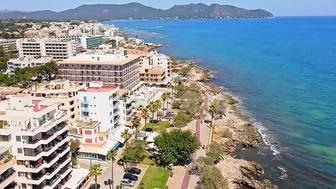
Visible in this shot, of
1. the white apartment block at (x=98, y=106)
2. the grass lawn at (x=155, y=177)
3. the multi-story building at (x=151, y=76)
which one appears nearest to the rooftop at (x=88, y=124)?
the white apartment block at (x=98, y=106)

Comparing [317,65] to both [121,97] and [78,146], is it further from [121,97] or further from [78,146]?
[78,146]

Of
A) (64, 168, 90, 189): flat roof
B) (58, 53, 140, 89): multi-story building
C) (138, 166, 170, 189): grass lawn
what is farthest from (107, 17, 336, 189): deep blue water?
(58, 53, 140, 89): multi-story building

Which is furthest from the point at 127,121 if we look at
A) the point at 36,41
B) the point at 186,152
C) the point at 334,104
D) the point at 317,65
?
the point at 317,65

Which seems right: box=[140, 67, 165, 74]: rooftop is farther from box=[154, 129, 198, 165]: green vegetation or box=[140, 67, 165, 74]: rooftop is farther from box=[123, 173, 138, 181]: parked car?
box=[123, 173, 138, 181]: parked car

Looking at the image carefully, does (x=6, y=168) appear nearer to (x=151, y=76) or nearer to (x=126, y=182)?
(x=126, y=182)

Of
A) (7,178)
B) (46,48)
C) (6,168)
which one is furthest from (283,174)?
(46,48)

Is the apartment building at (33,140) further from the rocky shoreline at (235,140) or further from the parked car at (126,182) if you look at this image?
the rocky shoreline at (235,140)

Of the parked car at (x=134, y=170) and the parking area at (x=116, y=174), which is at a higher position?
the parked car at (x=134, y=170)
